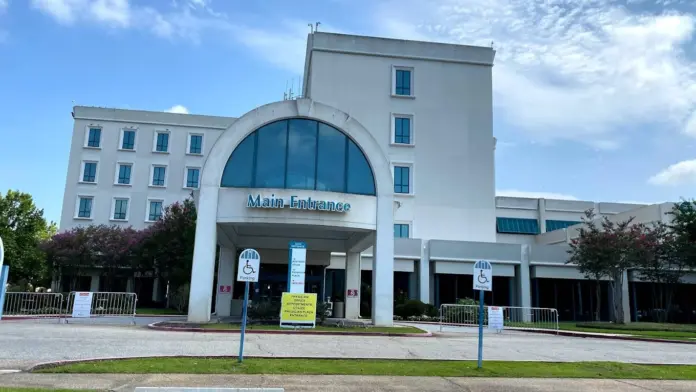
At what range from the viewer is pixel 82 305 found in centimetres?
2331

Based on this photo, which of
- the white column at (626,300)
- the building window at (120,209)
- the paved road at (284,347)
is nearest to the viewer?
the paved road at (284,347)

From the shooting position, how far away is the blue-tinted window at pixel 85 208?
167ft

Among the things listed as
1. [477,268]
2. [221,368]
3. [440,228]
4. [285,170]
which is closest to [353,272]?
[285,170]

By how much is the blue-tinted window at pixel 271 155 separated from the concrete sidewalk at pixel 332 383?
44.2ft

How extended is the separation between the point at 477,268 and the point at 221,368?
602 centimetres

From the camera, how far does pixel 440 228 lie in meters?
41.3

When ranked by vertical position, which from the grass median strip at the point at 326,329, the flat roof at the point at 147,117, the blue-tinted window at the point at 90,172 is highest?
the flat roof at the point at 147,117

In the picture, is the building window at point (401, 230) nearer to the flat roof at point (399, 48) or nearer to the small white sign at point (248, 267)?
the flat roof at point (399, 48)

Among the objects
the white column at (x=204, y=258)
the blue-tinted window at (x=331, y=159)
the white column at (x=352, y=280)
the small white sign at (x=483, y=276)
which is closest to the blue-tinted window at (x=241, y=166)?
the white column at (x=204, y=258)

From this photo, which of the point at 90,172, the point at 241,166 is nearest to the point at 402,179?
the point at 241,166

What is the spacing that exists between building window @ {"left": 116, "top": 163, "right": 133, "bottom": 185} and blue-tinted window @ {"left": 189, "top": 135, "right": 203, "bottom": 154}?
5747mm

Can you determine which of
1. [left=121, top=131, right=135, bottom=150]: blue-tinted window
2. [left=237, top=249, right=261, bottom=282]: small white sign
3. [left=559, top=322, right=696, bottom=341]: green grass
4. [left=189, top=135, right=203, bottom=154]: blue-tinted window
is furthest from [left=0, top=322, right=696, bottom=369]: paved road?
[left=121, top=131, right=135, bottom=150]: blue-tinted window

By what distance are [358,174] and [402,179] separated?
1811 cm

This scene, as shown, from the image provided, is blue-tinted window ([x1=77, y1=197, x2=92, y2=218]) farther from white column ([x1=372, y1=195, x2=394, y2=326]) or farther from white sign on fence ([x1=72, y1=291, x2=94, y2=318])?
white column ([x1=372, y1=195, x2=394, y2=326])
